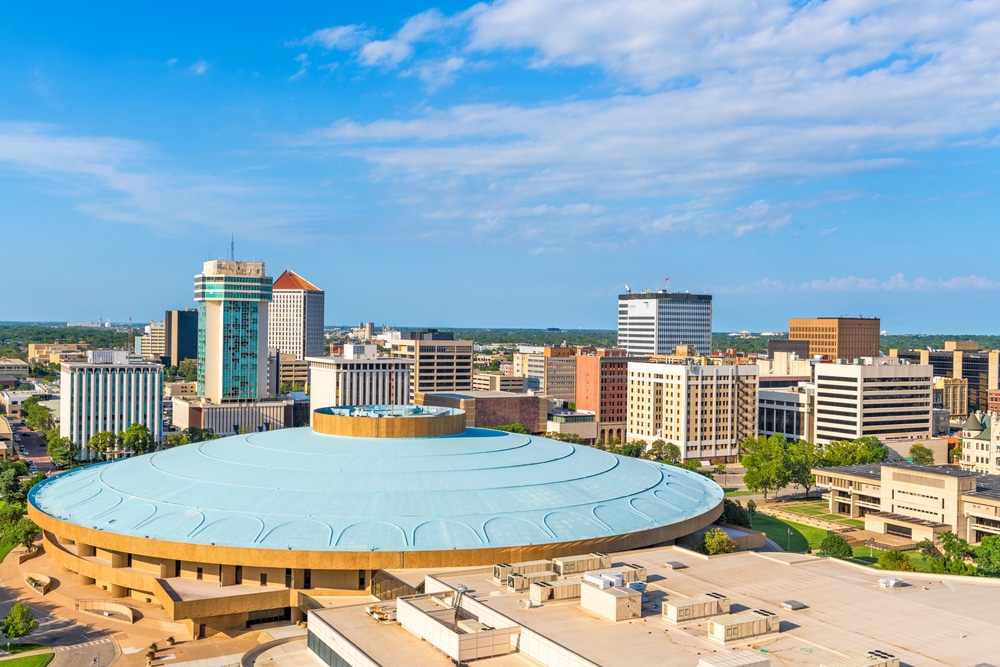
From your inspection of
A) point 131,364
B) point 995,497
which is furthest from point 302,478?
point 131,364

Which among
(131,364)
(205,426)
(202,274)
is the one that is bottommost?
(205,426)

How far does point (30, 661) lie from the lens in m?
49.9

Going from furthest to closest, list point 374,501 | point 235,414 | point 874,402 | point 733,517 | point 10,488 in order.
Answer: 1. point 235,414
2. point 874,402
3. point 10,488
4. point 733,517
5. point 374,501

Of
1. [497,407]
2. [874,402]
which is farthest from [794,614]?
[497,407]

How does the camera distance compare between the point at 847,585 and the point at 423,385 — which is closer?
the point at 847,585

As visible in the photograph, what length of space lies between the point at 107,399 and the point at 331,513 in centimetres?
9718

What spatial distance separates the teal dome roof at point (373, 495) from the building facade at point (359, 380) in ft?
265

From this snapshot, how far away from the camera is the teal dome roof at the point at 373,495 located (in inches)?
2228

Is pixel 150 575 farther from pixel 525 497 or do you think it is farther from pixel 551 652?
pixel 551 652

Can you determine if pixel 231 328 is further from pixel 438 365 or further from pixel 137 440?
pixel 438 365

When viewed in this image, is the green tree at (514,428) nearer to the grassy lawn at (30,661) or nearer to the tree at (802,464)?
the tree at (802,464)

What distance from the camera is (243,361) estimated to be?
168 metres

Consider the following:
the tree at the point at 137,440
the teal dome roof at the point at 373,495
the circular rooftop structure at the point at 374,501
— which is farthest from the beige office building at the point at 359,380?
the circular rooftop structure at the point at 374,501

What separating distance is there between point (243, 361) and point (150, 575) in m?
115
